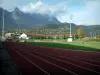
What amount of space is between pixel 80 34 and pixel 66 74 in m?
123

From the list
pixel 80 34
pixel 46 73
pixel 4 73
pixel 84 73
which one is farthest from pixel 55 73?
pixel 80 34

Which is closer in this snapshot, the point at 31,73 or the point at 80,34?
the point at 31,73

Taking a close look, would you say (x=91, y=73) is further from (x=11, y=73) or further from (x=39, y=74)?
(x=11, y=73)

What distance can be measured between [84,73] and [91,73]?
0.35 m

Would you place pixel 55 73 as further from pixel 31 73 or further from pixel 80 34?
pixel 80 34

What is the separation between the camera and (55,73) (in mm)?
12875

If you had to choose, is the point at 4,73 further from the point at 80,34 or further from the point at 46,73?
the point at 80,34

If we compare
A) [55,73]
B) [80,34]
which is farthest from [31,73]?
[80,34]

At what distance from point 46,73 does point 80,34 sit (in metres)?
123

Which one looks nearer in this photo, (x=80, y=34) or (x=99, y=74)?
(x=99, y=74)

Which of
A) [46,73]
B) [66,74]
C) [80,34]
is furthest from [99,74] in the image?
[80,34]

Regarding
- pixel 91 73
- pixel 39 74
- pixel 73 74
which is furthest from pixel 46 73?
pixel 91 73

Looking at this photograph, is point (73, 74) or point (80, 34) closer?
point (73, 74)

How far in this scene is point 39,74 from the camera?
41.3 feet
